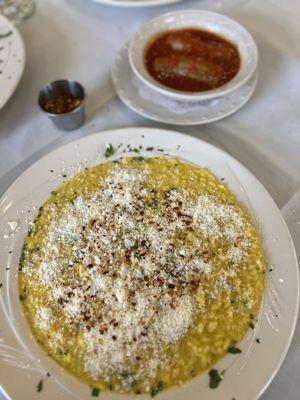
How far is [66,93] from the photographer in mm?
1681

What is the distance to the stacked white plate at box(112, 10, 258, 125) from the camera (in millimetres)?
1583

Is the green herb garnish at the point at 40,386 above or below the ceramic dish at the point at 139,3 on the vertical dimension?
below

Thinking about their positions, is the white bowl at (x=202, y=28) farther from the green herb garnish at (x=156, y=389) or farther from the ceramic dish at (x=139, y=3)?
the green herb garnish at (x=156, y=389)

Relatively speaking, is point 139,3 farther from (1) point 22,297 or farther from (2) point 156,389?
(2) point 156,389

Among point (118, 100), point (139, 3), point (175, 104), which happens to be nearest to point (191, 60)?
point (175, 104)

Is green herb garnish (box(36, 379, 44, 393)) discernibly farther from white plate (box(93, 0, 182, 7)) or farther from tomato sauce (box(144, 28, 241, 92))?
white plate (box(93, 0, 182, 7))

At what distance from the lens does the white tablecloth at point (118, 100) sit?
1.56m

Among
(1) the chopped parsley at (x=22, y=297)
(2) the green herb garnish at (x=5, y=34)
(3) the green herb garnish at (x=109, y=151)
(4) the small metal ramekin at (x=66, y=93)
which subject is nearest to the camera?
(1) the chopped parsley at (x=22, y=297)

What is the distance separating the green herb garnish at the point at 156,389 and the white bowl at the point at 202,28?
97 cm

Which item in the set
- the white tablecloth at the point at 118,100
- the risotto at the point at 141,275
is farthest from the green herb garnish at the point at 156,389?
the white tablecloth at the point at 118,100

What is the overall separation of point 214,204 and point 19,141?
0.82m

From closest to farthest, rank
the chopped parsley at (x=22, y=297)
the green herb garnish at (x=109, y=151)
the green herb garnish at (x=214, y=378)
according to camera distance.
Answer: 1. the green herb garnish at (x=214, y=378)
2. the chopped parsley at (x=22, y=297)
3. the green herb garnish at (x=109, y=151)

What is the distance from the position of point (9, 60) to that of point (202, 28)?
2.73 feet

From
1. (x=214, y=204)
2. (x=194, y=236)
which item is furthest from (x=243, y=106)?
(x=194, y=236)
